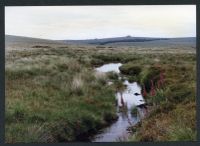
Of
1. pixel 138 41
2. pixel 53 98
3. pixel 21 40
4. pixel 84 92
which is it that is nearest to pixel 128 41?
pixel 138 41

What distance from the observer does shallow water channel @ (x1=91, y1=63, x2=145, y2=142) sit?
8562 millimetres

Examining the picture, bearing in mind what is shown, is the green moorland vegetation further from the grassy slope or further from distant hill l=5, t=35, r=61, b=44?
distant hill l=5, t=35, r=61, b=44

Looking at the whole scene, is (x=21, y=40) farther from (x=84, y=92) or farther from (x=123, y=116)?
(x=123, y=116)

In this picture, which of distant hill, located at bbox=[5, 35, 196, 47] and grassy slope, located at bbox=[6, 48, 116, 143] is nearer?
grassy slope, located at bbox=[6, 48, 116, 143]

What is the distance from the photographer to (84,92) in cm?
867

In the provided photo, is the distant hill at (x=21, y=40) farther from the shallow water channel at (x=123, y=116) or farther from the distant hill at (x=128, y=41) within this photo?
the shallow water channel at (x=123, y=116)

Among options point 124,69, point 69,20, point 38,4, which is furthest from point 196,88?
point 38,4

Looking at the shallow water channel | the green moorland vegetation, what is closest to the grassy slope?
the green moorland vegetation

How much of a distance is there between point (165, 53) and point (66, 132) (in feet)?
6.97

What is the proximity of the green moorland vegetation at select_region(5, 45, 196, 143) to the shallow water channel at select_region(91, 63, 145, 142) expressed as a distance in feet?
0.32

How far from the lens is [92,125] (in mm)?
8625

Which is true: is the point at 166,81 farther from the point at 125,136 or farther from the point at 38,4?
the point at 38,4

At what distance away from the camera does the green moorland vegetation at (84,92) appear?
8.34 metres

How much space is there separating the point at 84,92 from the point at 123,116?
0.77m
